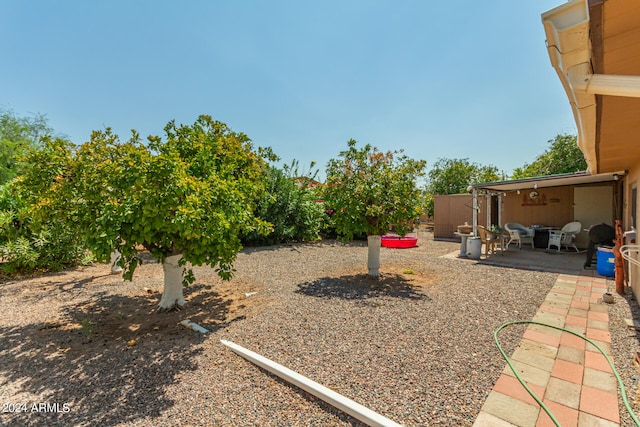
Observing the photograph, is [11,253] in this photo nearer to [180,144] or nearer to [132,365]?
[180,144]

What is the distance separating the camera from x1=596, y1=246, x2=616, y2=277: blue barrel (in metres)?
5.56

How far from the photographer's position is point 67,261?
23.0ft

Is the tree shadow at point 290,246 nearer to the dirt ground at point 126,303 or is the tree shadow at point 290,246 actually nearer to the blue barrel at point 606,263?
the dirt ground at point 126,303

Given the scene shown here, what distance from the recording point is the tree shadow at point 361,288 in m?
4.69

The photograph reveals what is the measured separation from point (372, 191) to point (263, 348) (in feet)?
11.5

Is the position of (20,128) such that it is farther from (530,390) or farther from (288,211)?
(530,390)

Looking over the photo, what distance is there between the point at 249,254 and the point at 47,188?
615 centimetres

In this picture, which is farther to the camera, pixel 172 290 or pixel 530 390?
pixel 172 290

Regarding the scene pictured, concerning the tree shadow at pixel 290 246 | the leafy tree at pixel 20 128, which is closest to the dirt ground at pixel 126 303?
the tree shadow at pixel 290 246

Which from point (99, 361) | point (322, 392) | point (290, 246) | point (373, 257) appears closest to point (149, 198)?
point (99, 361)

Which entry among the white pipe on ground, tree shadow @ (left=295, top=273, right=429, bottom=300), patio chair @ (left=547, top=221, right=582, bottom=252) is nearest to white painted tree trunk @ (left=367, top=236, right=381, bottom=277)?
tree shadow @ (left=295, top=273, right=429, bottom=300)

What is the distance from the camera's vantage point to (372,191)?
5.32 metres

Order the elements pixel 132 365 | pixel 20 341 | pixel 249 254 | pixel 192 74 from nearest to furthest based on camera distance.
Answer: pixel 132 365 → pixel 20 341 → pixel 192 74 → pixel 249 254

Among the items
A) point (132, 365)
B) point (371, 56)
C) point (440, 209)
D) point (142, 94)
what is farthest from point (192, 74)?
point (440, 209)
